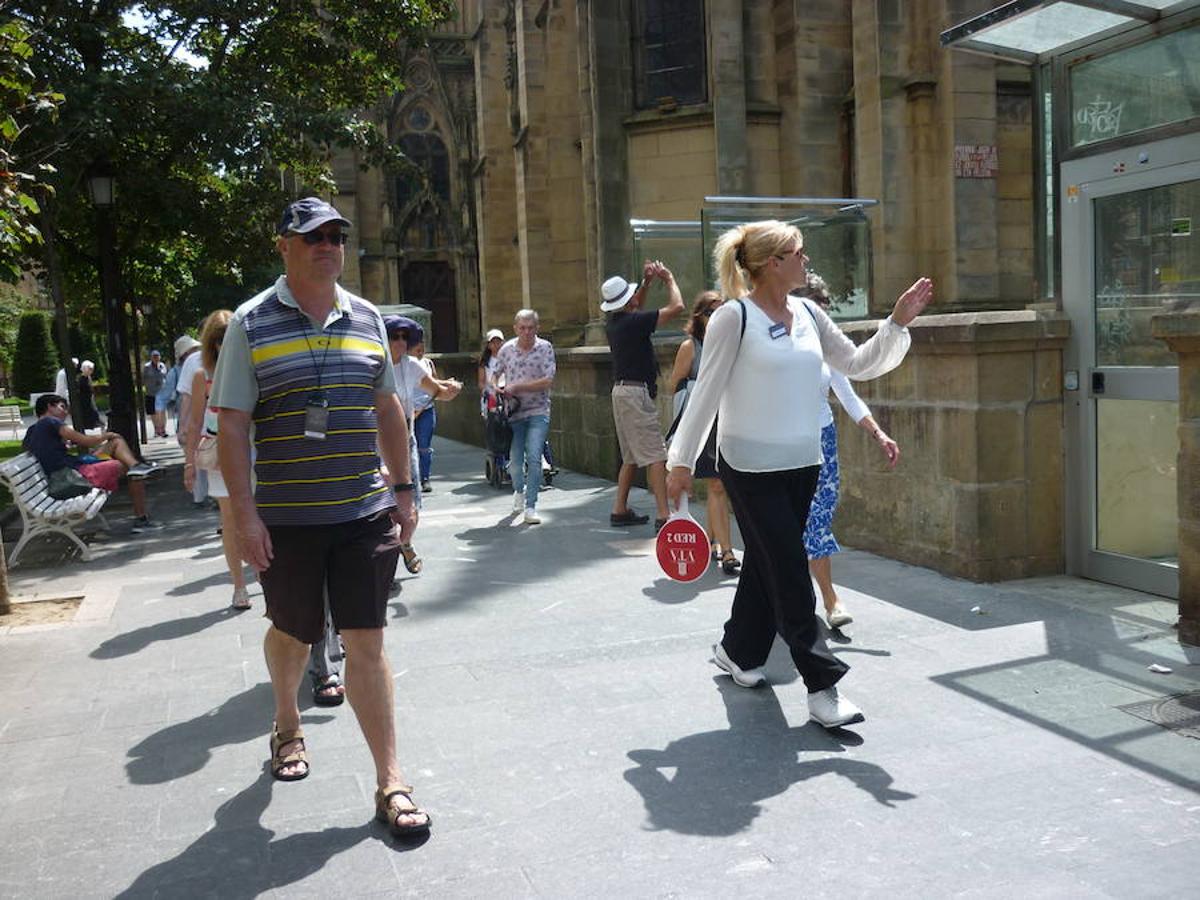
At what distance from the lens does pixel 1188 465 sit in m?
5.28

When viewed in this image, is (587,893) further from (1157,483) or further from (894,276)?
(894,276)

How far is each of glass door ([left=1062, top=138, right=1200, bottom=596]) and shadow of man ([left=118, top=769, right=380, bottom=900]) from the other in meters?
4.67

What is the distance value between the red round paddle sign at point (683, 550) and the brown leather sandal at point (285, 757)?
159 cm

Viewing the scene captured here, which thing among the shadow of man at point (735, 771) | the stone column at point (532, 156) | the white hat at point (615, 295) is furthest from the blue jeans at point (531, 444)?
the stone column at point (532, 156)

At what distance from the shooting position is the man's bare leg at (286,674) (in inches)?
165

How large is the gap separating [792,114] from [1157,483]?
1167 cm

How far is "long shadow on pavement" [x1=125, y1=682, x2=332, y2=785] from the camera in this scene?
14.3 feet

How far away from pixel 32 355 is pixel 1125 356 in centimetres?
5286

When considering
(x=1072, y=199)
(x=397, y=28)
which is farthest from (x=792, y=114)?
(x=1072, y=199)

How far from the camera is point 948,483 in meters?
6.93

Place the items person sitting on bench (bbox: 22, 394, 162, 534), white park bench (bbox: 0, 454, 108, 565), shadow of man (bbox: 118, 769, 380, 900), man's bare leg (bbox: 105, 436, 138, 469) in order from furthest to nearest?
1. man's bare leg (bbox: 105, 436, 138, 469)
2. person sitting on bench (bbox: 22, 394, 162, 534)
3. white park bench (bbox: 0, 454, 108, 565)
4. shadow of man (bbox: 118, 769, 380, 900)

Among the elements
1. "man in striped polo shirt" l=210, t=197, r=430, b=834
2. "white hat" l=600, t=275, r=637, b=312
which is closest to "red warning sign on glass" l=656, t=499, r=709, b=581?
"man in striped polo shirt" l=210, t=197, r=430, b=834

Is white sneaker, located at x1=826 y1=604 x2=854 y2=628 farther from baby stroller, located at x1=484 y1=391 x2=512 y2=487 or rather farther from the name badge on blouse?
baby stroller, located at x1=484 y1=391 x2=512 y2=487

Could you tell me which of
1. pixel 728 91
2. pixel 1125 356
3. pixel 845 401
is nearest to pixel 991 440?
pixel 1125 356
